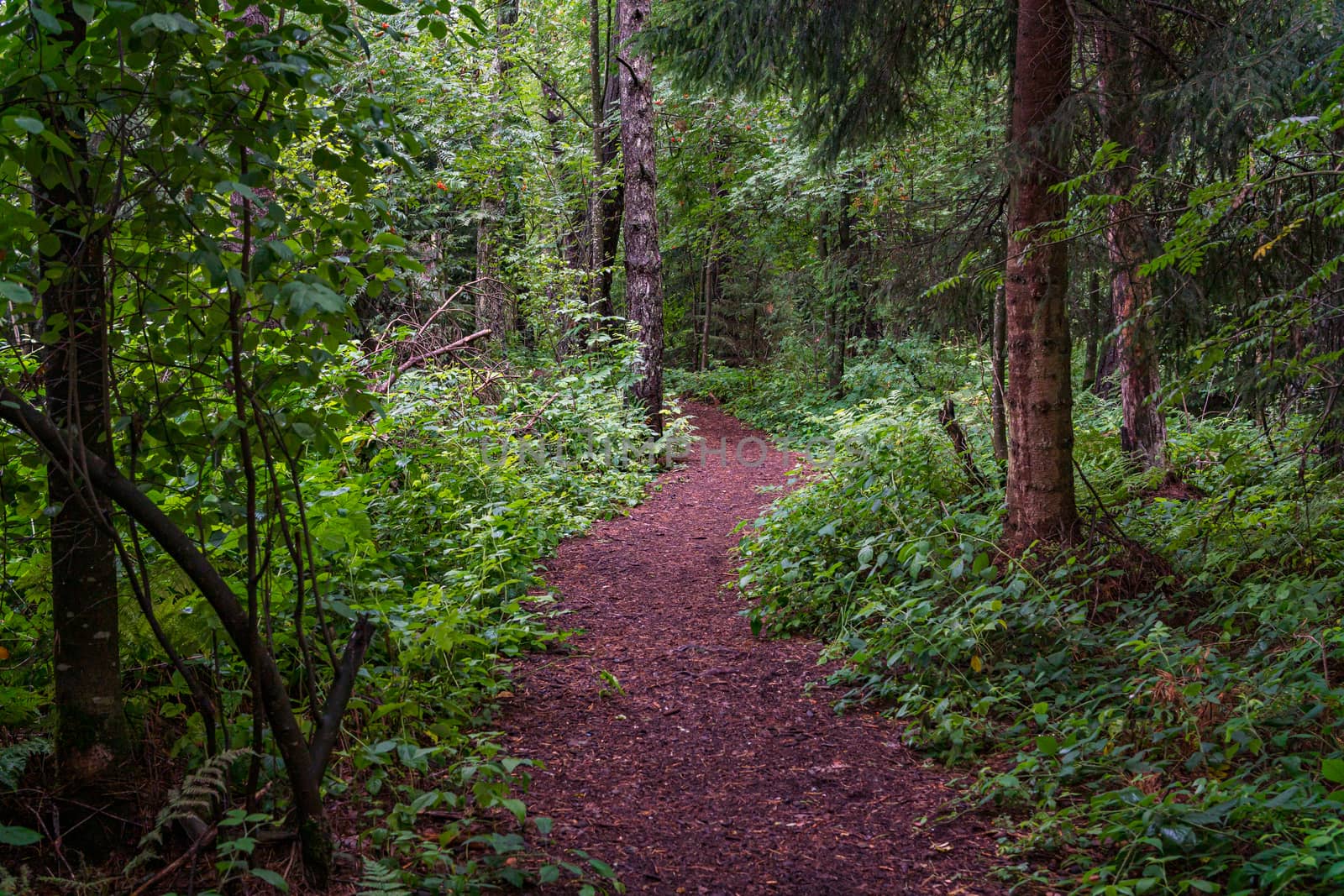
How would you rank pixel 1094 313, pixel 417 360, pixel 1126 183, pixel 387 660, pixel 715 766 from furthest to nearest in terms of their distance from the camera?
1. pixel 417 360
2. pixel 1094 313
3. pixel 1126 183
4. pixel 387 660
5. pixel 715 766

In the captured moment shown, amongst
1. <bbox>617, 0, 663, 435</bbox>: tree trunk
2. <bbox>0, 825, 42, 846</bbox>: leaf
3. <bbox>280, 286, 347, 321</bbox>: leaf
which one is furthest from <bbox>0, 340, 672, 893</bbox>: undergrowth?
<bbox>617, 0, 663, 435</bbox>: tree trunk

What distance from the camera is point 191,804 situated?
8.23ft

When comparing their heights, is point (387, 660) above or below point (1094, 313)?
below

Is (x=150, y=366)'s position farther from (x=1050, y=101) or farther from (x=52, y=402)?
(x=1050, y=101)

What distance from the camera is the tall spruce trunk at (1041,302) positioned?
5.18 metres

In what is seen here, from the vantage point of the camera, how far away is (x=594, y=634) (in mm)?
5652

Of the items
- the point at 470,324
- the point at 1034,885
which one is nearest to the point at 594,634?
the point at 1034,885

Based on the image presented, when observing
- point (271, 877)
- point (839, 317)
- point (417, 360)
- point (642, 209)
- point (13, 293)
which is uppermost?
point (642, 209)

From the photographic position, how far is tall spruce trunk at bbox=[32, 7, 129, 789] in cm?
239

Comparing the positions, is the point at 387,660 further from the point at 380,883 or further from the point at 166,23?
the point at 166,23

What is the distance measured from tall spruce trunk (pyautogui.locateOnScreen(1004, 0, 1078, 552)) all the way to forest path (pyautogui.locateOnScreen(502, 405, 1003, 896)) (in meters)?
1.73

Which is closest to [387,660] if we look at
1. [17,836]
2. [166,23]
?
[17,836]

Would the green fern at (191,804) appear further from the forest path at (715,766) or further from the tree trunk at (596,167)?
the tree trunk at (596,167)

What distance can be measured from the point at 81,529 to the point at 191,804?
2.89ft
